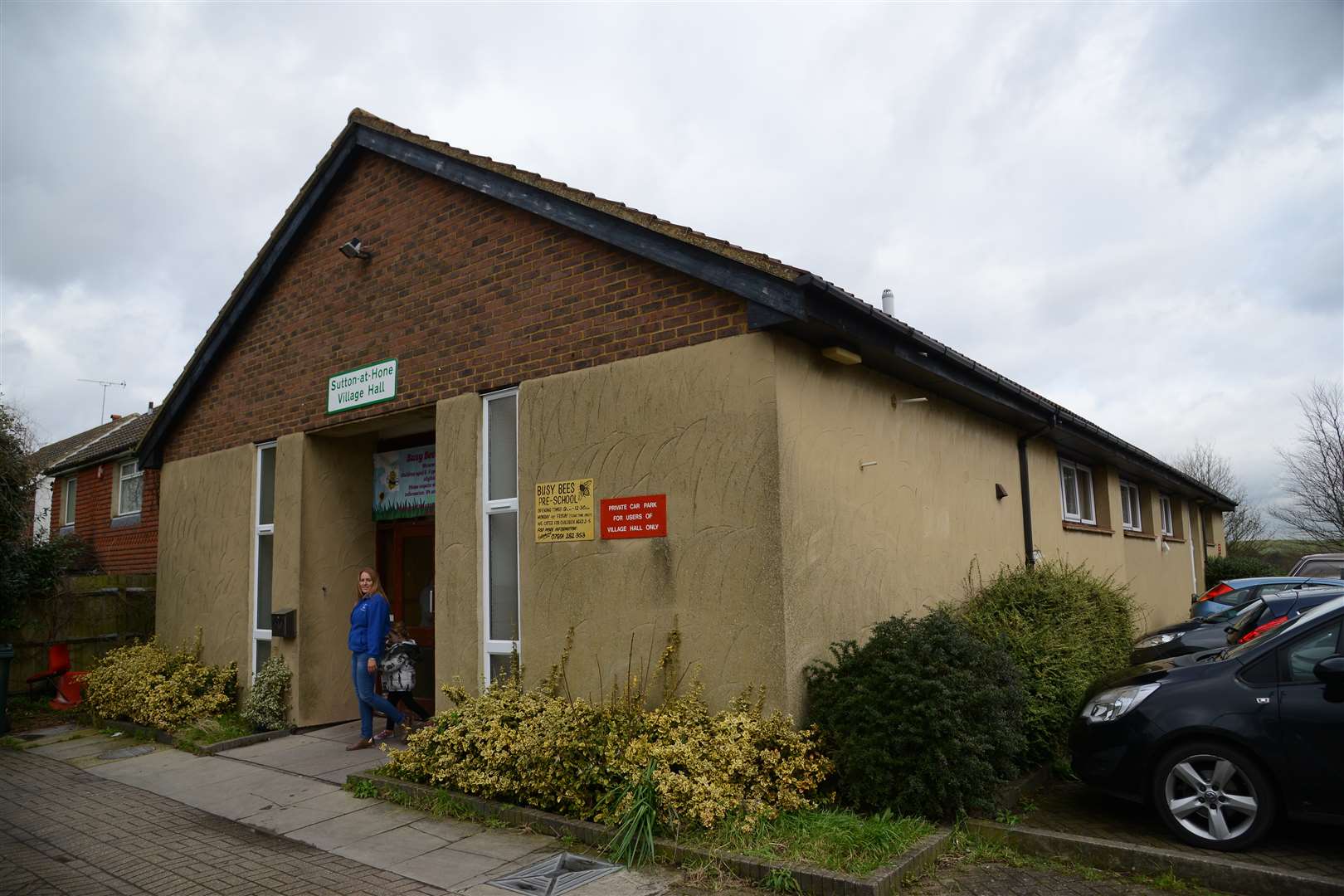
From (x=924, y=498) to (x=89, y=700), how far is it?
10417 millimetres

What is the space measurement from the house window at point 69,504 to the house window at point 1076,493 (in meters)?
19.7

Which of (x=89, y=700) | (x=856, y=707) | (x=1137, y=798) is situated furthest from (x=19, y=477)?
(x=1137, y=798)

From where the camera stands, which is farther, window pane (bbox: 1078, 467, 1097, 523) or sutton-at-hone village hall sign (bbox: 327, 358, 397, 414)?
window pane (bbox: 1078, 467, 1097, 523)

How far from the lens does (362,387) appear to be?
922 cm

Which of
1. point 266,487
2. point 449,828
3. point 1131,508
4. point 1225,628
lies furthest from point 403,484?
point 1131,508

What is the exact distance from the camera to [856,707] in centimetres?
582

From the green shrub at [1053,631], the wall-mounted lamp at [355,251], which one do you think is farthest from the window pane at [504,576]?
the green shrub at [1053,631]

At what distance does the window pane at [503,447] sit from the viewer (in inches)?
309

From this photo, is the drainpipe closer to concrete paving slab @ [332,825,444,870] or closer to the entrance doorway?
the entrance doorway

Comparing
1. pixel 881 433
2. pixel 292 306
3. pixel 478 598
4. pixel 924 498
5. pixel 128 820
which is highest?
pixel 292 306

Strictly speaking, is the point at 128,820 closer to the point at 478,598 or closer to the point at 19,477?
the point at 478,598

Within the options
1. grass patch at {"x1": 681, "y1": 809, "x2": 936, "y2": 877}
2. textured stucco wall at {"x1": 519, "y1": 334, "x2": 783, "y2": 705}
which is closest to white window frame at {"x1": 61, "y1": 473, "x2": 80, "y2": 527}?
textured stucco wall at {"x1": 519, "y1": 334, "x2": 783, "y2": 705}

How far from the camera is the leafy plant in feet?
17.2

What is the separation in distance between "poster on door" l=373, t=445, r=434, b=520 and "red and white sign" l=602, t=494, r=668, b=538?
362 centimetres
